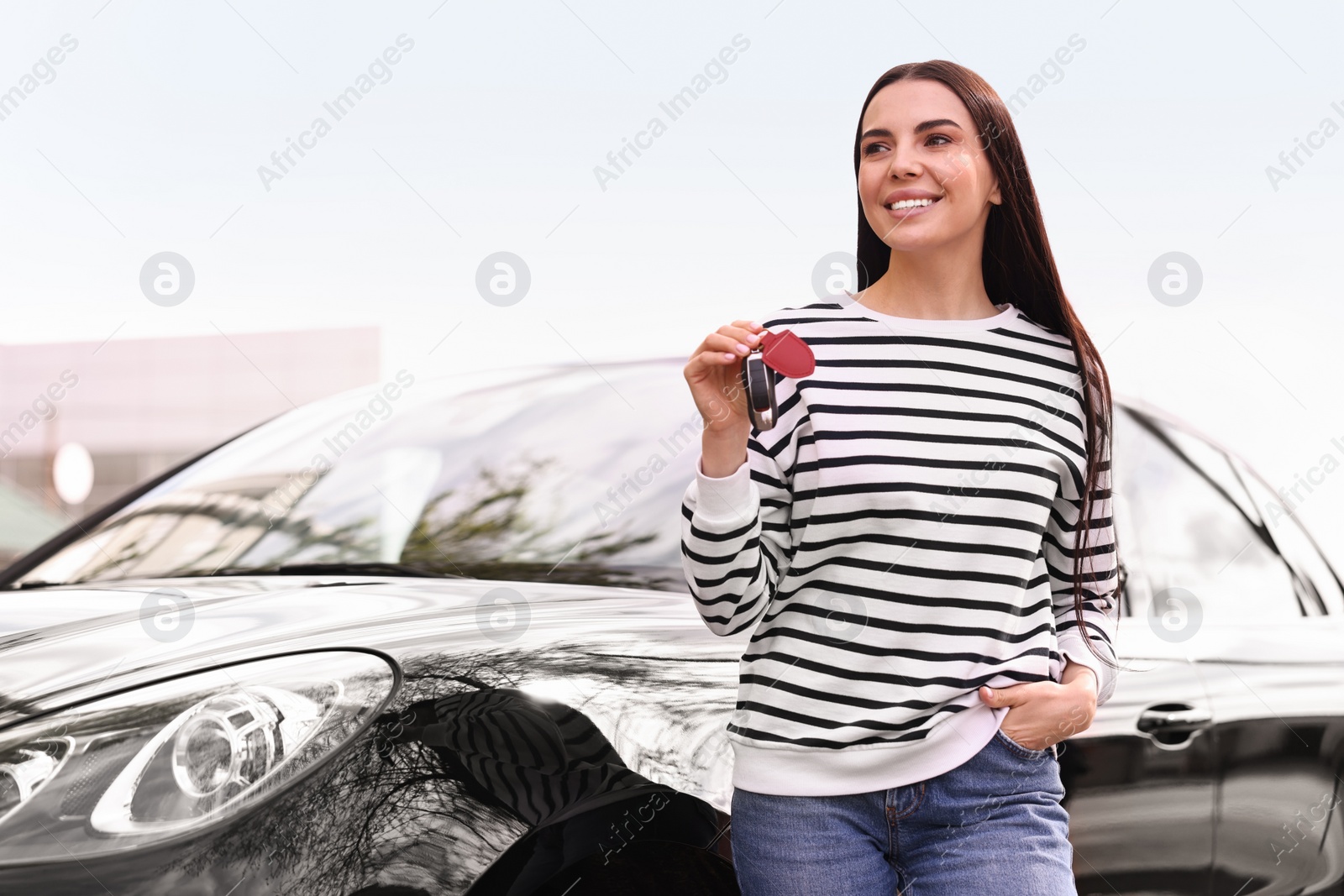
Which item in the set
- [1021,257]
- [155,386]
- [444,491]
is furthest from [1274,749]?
[155,386]

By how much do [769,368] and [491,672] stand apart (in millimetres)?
556

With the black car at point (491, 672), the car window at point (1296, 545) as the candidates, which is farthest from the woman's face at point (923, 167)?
the car window at point (1296, 545)

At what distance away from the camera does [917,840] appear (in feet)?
4.34

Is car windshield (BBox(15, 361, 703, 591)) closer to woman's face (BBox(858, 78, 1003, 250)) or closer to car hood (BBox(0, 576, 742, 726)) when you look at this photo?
car hood (BBox(0, 576, 742, 726))

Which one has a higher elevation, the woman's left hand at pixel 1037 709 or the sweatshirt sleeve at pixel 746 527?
the sweatshirt sleeve at pixel 746 527

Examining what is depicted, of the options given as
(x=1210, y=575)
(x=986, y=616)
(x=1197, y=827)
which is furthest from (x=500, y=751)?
(x=1210, y=575)

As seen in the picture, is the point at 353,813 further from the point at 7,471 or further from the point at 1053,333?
the point at 7,471

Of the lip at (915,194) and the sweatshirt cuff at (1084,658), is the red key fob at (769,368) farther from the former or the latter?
the sweatshirt cuff at (1084,658)

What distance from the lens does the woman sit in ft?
4.25

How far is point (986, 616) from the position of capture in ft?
4.38

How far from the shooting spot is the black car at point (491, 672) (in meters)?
1.32

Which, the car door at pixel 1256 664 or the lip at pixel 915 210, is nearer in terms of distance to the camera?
the lip at pixel 915 210

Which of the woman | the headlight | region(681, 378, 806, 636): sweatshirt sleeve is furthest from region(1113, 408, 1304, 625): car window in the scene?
the headlight

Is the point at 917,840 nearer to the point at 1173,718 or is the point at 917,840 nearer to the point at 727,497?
the point at 727,497
